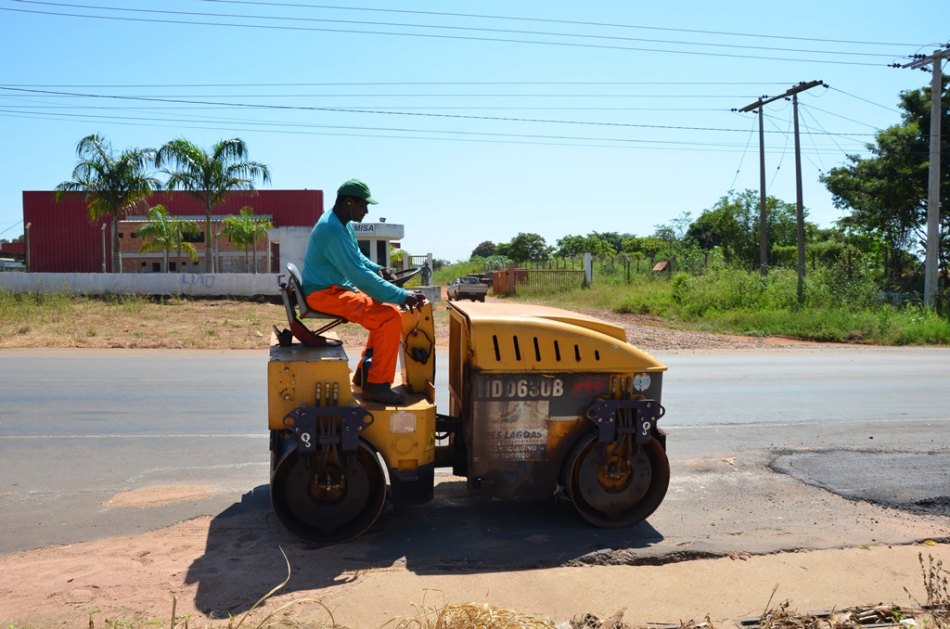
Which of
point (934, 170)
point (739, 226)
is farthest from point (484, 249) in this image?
point (934, 170)

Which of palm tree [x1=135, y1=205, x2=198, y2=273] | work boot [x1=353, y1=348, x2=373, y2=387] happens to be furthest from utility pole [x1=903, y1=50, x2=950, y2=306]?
palm tree [x1=135, y1=205, x2=198, y2=273]

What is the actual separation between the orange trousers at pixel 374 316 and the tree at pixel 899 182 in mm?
26507

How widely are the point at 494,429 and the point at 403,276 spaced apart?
4.28 feet

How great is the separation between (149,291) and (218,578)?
77.4ft

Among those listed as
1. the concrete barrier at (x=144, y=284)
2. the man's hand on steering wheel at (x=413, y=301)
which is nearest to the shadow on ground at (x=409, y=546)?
the man's hand on steering wheel at (x=413, y=301)

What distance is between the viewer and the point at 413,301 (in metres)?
4.97

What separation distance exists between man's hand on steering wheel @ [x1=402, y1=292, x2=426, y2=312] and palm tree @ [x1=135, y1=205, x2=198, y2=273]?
32467 mm

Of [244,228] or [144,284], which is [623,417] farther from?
[244,228]

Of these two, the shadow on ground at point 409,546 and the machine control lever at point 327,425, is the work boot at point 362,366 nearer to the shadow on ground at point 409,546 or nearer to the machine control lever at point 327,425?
the machine control lever at point 327,425

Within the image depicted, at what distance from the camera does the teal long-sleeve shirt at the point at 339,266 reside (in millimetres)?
4891

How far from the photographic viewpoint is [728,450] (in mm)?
7438

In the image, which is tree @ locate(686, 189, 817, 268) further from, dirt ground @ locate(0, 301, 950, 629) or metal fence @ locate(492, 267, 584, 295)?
dirt ground @ locate(0, 301, 950, 629)

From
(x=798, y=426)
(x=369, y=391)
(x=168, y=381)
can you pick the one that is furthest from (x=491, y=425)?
(x=168, y=381)

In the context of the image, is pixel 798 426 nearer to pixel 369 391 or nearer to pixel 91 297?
pixel 369 391
